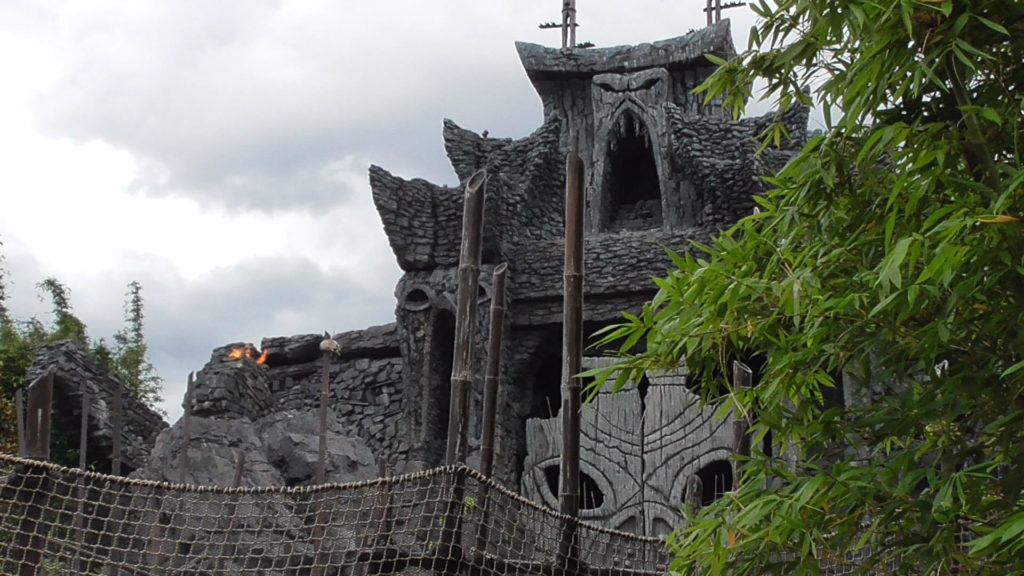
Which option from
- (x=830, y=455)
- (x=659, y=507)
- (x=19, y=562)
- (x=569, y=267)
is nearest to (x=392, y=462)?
(x=659, y=507)

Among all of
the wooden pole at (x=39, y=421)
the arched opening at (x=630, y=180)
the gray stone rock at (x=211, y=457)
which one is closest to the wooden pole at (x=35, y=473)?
the wooden pole at (x=39, y=421)


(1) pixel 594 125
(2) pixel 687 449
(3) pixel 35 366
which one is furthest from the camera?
(1) pixel 594 125

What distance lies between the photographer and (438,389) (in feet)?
44.9

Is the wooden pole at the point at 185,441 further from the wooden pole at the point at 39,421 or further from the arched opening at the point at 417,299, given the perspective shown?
the wooden pole at the point at 39,421

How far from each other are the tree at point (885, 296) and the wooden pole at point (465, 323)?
5.08 feet

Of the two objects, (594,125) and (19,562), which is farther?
(594,125)

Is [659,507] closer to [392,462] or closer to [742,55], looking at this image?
[392,462]

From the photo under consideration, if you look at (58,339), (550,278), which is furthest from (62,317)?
(550,278)

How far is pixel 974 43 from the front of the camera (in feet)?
13.8

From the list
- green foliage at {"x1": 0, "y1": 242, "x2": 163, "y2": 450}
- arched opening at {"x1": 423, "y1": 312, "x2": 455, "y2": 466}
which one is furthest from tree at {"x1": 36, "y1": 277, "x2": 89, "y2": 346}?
arched opening at {"x1": 423, "y1": 312, "x2": 455, "y2": 466}

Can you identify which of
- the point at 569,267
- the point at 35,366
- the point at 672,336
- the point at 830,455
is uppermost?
the point at 35,366

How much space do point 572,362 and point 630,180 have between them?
11160 mm

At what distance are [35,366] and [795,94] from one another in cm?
1230

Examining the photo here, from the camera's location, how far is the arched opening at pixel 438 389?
13422 mm
